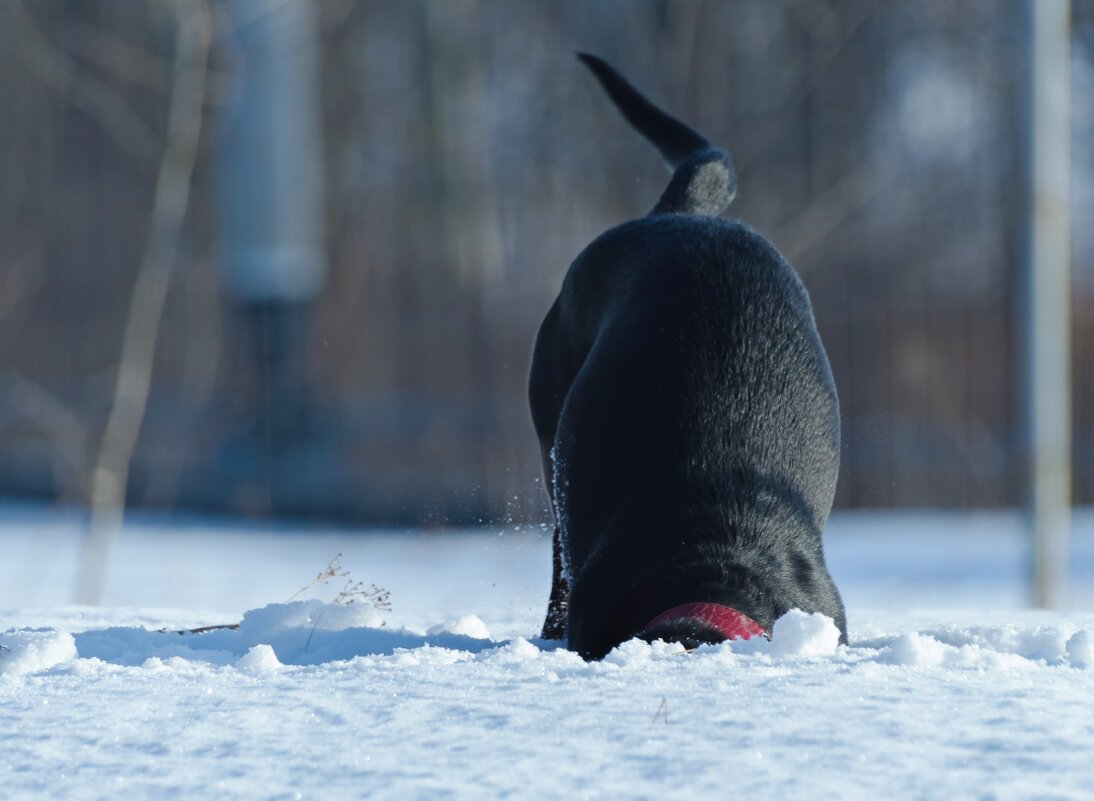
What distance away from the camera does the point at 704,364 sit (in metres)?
2.53

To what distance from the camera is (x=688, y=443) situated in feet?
7.89

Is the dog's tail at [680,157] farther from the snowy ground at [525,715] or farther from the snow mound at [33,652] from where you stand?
the snow mound at [33,652]

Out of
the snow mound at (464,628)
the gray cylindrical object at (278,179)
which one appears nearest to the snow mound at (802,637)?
the snow mound at (464,628)

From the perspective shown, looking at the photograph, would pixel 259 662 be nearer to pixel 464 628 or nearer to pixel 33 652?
pixel 33 652

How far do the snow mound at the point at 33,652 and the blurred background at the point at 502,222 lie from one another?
19.0 ft

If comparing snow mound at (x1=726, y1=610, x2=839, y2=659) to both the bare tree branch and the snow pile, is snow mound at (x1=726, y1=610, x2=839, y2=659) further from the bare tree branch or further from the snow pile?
the bare tree branch

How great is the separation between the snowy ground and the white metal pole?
3.29 m

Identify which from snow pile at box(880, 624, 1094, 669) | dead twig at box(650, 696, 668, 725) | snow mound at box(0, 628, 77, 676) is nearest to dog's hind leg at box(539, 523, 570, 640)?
snow pile at box(880, 624, 1094, 669)

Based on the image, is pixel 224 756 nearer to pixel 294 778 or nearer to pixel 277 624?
pixel 294 778

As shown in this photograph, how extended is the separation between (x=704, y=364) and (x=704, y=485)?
0.95ft

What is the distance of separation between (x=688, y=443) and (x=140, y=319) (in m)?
4.33

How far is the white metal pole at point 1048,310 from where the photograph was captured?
5.45 meters

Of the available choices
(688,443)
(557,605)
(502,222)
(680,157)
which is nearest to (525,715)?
(688,443)

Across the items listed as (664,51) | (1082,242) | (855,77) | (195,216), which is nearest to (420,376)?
(195,216)
